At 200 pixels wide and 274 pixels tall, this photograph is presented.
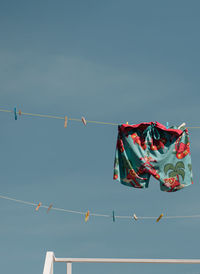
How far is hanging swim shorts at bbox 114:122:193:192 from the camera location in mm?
6141

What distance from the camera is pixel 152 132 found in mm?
6324

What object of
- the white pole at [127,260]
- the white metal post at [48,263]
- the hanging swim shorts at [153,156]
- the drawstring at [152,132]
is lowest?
the white metal post at [48,263]

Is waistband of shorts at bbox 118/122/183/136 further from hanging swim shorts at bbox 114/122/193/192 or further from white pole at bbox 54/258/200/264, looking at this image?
white pole at bbox 54/258/200/264

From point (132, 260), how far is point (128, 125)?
203 cm

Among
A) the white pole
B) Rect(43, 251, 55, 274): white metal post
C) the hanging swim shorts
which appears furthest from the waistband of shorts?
Rect(43, 251, 55, 274): white metal post

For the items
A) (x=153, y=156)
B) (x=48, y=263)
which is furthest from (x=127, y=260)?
(x=153, y=156)

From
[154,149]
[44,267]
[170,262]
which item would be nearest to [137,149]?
[154,149]

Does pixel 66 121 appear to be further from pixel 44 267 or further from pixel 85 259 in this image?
pixel 44 267

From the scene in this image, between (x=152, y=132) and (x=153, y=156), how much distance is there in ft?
1.07

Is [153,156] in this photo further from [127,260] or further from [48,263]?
[48,263]

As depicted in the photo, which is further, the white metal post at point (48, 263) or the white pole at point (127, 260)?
the white pole at point (127, 260)

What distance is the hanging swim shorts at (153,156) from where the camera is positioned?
614 centimetres

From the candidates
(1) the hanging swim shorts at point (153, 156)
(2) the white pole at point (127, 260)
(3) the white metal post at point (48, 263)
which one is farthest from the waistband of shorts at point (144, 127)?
(3) the white metal post at point (48, 263)

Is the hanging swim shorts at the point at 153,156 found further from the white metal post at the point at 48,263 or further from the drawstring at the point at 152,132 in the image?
the white metal post at the point at 48,263
